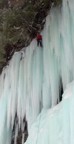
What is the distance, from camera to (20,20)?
4000 mm

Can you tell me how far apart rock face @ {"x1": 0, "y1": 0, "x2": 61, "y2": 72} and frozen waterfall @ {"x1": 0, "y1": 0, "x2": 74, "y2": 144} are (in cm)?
14

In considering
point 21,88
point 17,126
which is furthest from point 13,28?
point 17,126

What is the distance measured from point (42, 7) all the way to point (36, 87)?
1.05 metres

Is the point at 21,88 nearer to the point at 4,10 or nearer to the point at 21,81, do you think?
the point at 21,81

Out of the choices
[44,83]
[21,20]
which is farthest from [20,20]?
[44,83]

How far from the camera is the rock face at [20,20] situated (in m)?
3.94

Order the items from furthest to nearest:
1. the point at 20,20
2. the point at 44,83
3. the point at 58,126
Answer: the point at 20,20 < the point at 44,83 < the point at 58,126

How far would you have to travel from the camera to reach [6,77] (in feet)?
14.9

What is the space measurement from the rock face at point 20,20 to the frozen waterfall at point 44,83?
145 millimetres

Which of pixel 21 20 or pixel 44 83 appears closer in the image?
pixel 44 83

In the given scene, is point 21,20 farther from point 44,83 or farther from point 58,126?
point 58,126

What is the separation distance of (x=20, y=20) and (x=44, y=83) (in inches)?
34.0

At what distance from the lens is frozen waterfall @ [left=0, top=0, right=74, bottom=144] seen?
10.4 ft

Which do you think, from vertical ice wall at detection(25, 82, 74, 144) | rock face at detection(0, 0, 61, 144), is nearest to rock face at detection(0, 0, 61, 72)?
rock face at detection(0, 0, 61, 144)
